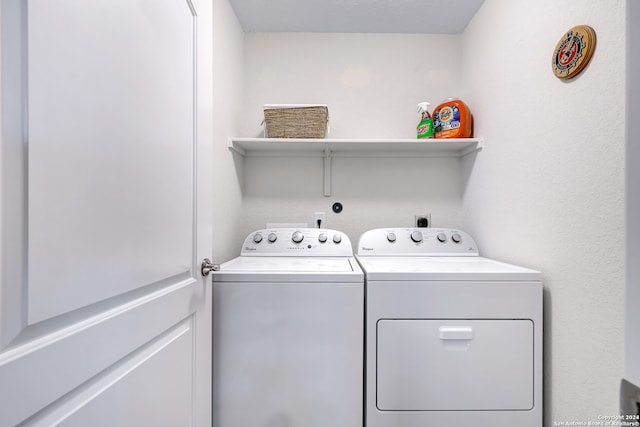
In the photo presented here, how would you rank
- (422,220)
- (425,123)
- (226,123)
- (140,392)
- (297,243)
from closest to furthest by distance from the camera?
(140,392), (226,123), (297,243), (425,123), (422,220)

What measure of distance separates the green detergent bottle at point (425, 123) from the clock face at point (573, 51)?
0.73 meters

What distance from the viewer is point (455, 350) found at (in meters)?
1.10

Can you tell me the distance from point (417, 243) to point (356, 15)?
148 cm

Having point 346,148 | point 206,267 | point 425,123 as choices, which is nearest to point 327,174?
point 346,148

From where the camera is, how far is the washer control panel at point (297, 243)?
1.67m

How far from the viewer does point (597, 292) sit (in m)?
0.93

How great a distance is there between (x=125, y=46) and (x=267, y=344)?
1048mm

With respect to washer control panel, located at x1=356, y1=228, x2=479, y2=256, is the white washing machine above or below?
below

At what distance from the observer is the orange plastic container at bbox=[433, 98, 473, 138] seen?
1.71 metres

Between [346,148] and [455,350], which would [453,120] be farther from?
[455,350]

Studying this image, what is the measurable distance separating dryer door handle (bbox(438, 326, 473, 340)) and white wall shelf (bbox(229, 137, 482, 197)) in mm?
1048

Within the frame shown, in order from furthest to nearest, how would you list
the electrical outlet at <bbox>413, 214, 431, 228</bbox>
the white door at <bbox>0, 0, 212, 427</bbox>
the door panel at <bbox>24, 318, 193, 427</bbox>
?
the electrical outlet at <bbox>413, 214, 431, 228</bbox> → the door panel at <bbox>24, 318, 193, 427</bbox> → the white door at <bbox>0, 0, 212, 427</bbox>

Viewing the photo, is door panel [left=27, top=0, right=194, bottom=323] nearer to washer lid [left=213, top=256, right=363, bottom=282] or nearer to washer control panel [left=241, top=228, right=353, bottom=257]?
washer lid [left=213, top=256, right=363, bottom=282]

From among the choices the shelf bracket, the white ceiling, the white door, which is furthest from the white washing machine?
the white ceiling
